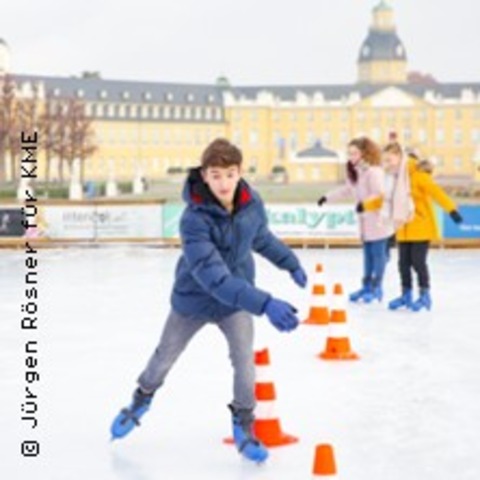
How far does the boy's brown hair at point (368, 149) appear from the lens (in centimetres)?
1128

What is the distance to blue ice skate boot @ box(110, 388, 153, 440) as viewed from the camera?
555 centimetres

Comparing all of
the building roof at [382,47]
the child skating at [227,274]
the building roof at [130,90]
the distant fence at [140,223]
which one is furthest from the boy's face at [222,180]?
the building roof at [382,47]

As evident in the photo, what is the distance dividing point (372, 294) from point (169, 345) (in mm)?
6977

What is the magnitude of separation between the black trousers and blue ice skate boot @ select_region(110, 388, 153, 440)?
591 centimetres

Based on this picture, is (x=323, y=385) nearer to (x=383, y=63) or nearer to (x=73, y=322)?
(x=73, y=322)

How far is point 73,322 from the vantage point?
10.8 m

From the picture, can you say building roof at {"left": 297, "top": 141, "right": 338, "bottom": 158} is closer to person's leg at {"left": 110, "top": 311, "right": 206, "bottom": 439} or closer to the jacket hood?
person's leg at {"left": 110, "top": 311, "right": 206, "bottom": 439}

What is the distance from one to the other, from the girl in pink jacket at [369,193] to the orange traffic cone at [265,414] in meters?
5.65

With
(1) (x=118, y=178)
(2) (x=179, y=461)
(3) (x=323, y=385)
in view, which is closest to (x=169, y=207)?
(3) (x=323, y=385)

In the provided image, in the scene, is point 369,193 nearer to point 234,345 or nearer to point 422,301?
point 422,301

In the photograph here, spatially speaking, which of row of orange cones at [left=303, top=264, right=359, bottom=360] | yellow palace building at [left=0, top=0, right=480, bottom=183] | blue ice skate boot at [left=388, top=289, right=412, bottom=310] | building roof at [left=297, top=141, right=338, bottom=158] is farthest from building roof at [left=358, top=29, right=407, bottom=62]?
row of orange cones at [left=303, top=264, right=359, bottom=360]

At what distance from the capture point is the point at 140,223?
74.1 feet

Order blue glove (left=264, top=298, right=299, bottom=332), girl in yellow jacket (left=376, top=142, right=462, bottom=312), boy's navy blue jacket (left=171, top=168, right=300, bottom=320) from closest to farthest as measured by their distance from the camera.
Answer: blue glove (left=264, top=298, right=299, bottom=332), boy's navy blue jacket (left=171, top=168, right=300, bottom=320), girl in yellow jacket (left=376, top=142, right=462, bottom=312)

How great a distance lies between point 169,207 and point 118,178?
89.4 meters
